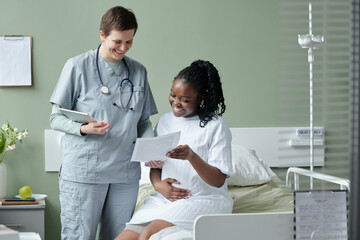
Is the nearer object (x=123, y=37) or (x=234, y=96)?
(x=123, y=37)

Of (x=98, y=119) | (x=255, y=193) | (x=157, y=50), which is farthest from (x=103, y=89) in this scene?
(x=157, y=50)

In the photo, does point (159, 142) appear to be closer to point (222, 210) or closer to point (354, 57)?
point (222, 210)

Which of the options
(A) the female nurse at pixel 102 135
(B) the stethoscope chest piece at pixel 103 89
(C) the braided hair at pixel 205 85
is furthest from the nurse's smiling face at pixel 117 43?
(C) the braided hair at pixel 205 85

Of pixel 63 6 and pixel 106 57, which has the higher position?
pixel 63 6

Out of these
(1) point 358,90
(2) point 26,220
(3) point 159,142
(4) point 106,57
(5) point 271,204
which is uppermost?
(4) point 106,57

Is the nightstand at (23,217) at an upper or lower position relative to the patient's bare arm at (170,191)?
lower

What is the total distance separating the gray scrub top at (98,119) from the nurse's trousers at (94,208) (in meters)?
0.04

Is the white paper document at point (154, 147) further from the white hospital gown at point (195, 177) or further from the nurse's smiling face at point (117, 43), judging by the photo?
the nurse's smiling face at point (117, 43)

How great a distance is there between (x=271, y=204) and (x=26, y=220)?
1383 mm

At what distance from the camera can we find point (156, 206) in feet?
6.62

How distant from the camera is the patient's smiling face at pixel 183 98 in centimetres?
204

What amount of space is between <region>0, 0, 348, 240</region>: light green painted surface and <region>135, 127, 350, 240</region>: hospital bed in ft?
0.54

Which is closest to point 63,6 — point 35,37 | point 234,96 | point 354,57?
point 35,37

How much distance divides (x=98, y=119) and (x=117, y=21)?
40 centimetres
